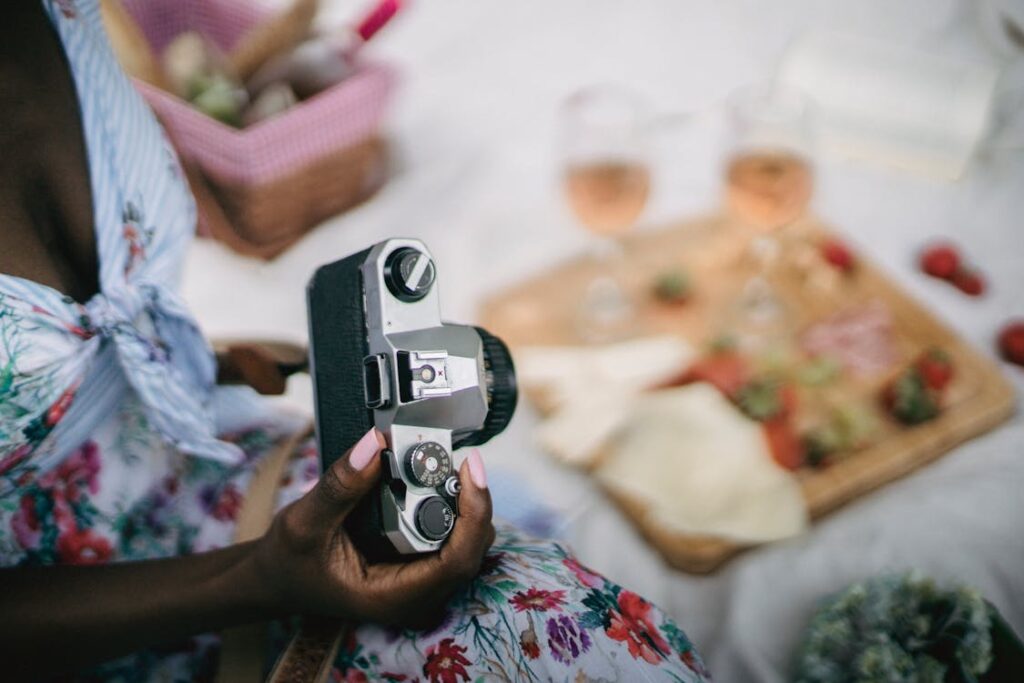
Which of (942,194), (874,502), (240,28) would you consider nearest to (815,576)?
(874,502)

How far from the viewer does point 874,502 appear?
64 cm

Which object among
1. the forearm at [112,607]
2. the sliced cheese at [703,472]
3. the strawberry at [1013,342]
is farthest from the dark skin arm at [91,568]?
the strawberry at [1013,342]

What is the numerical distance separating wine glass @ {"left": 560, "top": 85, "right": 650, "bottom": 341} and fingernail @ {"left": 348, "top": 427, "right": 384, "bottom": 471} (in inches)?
17.2

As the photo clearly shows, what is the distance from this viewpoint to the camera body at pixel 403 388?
38 centimetres

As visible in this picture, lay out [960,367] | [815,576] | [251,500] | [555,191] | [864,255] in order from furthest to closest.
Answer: [555,191]
[864,255]
[960,367]
[815,576]
[251,500]

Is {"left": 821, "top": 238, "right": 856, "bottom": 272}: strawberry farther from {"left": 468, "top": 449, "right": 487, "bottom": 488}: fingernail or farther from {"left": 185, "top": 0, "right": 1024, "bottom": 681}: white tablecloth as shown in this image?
{"left": 468, "top": 449, "right": 487, "bottom": 488}: fingernail

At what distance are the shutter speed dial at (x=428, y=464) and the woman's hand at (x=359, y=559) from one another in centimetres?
1

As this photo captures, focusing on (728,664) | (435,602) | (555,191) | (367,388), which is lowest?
A: (728,664)

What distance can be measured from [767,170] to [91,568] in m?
0.67

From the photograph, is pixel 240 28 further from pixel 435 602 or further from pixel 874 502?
pixel 874 502

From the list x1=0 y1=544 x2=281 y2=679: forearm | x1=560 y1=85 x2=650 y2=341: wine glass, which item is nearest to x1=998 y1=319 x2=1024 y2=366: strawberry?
x1=560 y1=85 x2=650 y2=341: wine glass

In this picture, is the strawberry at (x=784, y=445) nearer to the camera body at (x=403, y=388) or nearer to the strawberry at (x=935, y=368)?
the strawberry at (x=935, y=368)

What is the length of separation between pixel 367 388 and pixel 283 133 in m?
0.44

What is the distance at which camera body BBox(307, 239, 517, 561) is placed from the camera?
38 cm
